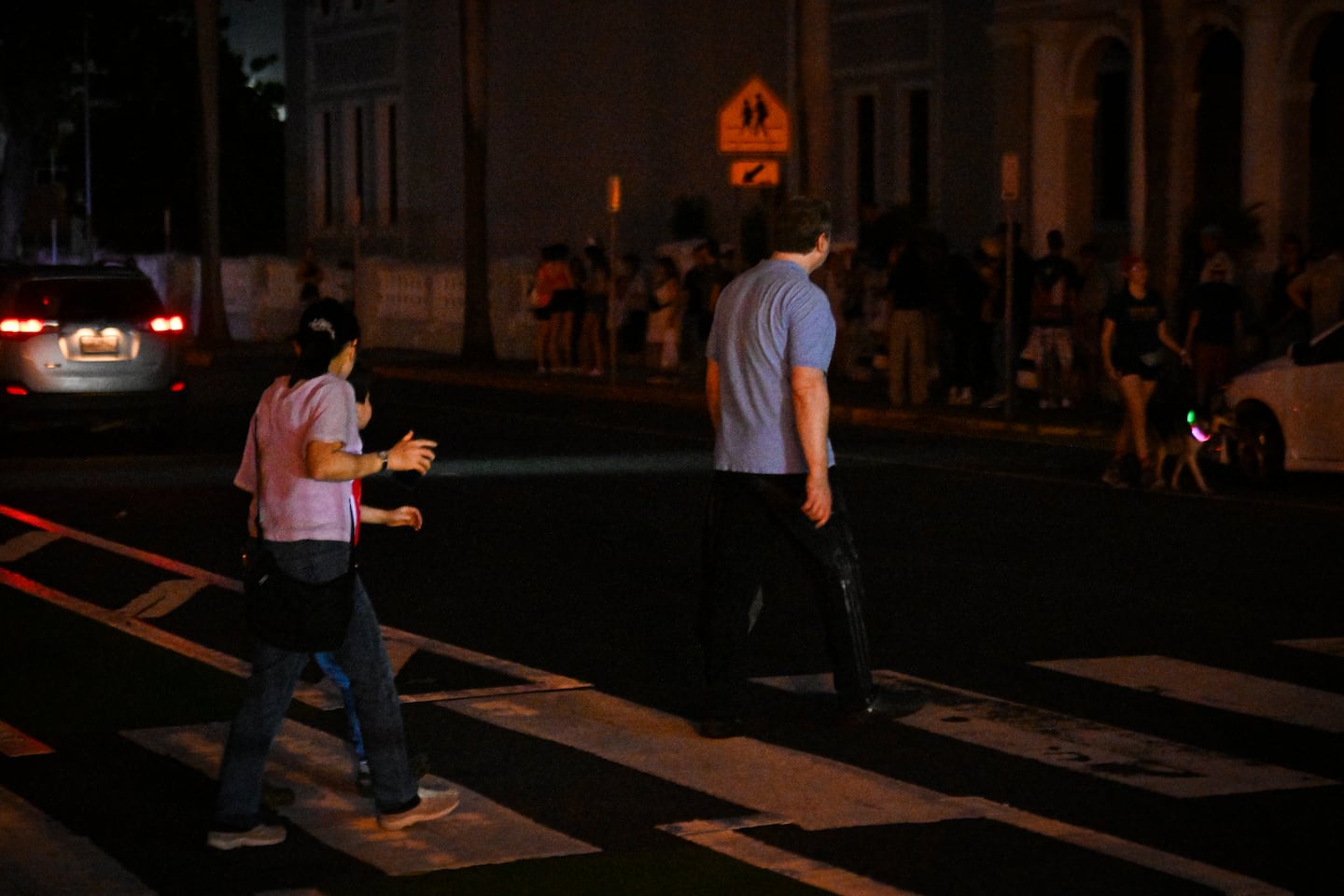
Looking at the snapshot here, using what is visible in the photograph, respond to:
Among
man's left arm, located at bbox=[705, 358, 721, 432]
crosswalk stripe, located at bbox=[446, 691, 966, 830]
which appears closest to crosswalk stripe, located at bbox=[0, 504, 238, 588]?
crosswalk stripe, located at bbox=[446, 691, 966, 830]

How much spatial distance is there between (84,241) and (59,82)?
36.1 ft

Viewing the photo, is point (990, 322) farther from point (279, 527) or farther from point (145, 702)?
point (279, 527)

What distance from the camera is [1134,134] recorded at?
98.5 ft

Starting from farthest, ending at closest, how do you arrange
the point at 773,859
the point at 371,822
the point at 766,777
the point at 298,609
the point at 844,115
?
the point at 844,115
the point at 766,777
the point at 371,822
the point at 298,609
the point at 773,859

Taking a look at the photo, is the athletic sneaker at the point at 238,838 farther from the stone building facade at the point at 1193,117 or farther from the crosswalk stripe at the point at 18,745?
the stone building facade at the point at 1193,117

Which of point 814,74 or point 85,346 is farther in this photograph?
point 814,74

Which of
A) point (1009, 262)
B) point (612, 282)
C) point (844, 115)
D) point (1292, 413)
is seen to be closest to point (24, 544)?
point (1292, 413)

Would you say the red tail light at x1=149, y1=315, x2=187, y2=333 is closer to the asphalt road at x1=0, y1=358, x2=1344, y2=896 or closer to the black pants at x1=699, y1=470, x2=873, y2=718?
the asphalt road at x1=0, y1=358, x2=1344, y2=896

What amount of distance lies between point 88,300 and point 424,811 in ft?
50.3

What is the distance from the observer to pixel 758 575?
8.77 m

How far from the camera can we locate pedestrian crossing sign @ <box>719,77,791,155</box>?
26859 millimetres

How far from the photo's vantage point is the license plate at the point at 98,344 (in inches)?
849

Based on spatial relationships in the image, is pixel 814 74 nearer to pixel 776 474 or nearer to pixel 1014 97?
pixel 1014 97

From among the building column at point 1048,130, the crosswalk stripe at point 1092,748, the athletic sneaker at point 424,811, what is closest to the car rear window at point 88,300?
the building column at point 1048,130
